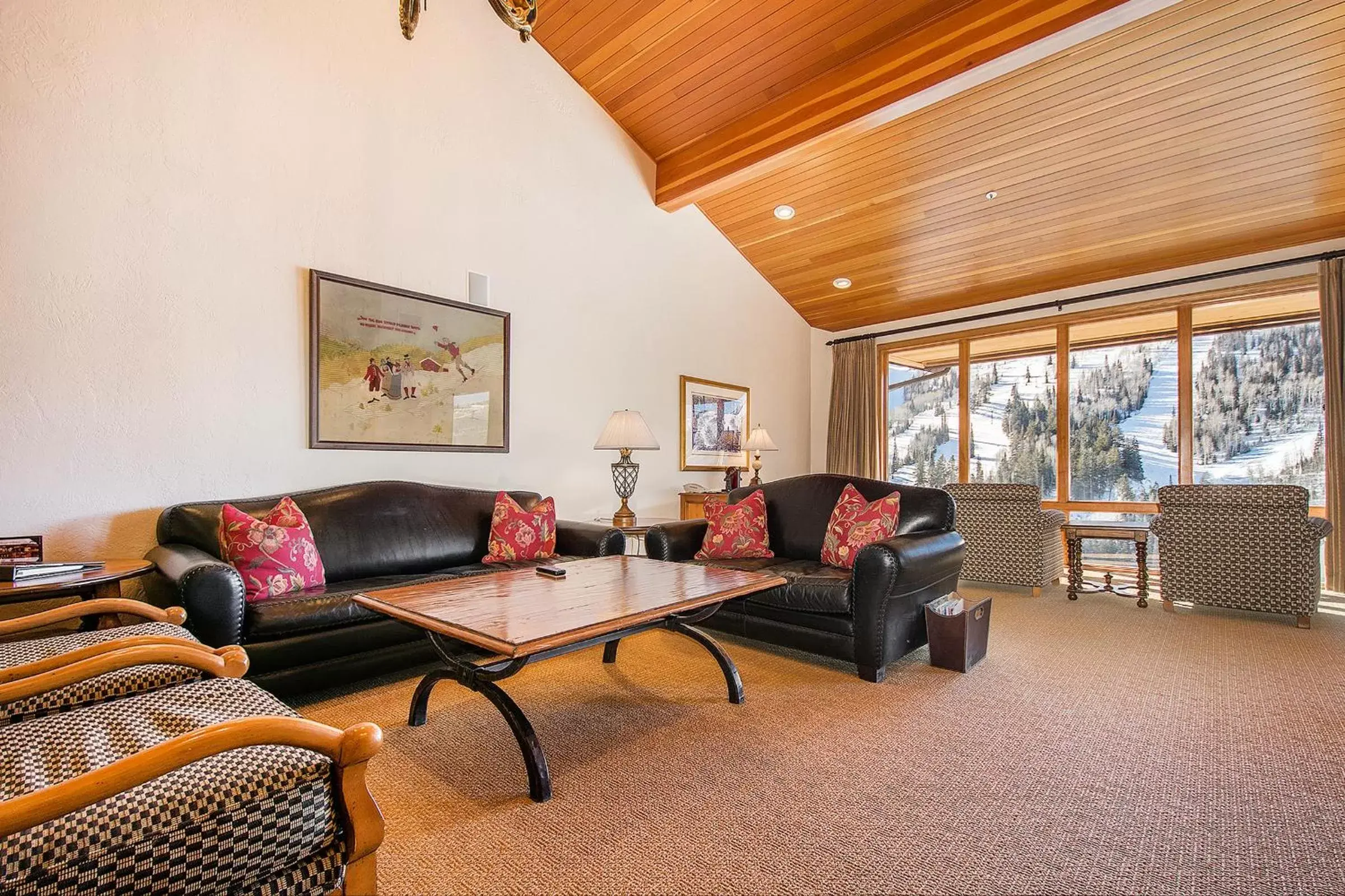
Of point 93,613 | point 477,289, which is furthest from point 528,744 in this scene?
point 477,289

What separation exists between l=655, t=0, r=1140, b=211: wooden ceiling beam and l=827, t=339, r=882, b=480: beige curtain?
255 centimetres

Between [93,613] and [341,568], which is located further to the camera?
[341,568]

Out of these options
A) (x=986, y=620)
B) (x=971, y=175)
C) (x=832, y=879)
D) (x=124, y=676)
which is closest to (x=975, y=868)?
(x=832, y=879)

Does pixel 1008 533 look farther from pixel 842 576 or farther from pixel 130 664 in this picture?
pixel 130 664

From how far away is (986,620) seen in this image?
3.07m

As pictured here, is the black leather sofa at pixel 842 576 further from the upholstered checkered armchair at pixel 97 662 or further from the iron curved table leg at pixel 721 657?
the upholstered checkered armchair at pixel 97 662

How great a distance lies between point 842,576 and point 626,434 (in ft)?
5.92

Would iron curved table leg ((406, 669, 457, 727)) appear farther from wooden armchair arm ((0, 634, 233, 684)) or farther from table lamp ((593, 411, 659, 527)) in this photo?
table lamp ((593, 411, 659, 527))

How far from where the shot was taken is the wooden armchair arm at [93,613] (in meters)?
1.71

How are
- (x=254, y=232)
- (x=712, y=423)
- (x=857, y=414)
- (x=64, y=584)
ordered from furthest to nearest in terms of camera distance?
(x=857, y=414) < (x=712, y=423) < (x=254, y=232) < (x=64, y=584)

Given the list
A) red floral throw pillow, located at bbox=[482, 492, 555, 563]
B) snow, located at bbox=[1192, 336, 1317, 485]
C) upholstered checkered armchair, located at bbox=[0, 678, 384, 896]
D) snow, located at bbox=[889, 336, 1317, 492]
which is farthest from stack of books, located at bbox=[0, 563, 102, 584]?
snow, located at bbox=[1192, 336, 1317, 485]

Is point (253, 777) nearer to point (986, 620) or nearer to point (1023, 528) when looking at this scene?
point (986, 620)

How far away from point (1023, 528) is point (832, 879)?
3.85 metres

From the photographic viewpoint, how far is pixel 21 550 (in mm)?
2234
